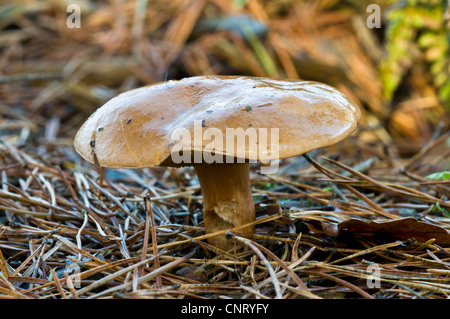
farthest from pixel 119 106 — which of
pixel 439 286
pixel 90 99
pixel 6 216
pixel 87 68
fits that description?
pixel 87 68

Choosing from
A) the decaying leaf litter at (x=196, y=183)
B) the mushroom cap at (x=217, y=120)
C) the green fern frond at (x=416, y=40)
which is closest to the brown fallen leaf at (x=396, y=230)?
the decaying leaf litter at (x=196, y=183)

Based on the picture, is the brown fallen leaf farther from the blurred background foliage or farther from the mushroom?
the blurred background foliage

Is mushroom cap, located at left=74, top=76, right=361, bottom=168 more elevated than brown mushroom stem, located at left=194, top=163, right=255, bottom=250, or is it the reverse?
mushroom cap, located at left=74, top=76, right=361, bottom=168

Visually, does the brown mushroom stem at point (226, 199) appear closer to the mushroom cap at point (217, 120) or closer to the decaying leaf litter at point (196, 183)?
the decaying leaf litter at point (196, 183)


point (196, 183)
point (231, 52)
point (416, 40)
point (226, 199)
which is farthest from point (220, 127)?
point (416, 40)

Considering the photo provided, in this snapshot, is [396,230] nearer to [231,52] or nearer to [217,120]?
[217,120]

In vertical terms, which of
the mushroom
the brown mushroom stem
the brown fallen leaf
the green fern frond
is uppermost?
the green fern frond

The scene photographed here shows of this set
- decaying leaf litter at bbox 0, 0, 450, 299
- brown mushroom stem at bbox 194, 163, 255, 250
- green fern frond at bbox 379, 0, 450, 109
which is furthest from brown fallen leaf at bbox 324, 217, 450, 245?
green fern frond at bbox 379, 0, 450, 109
